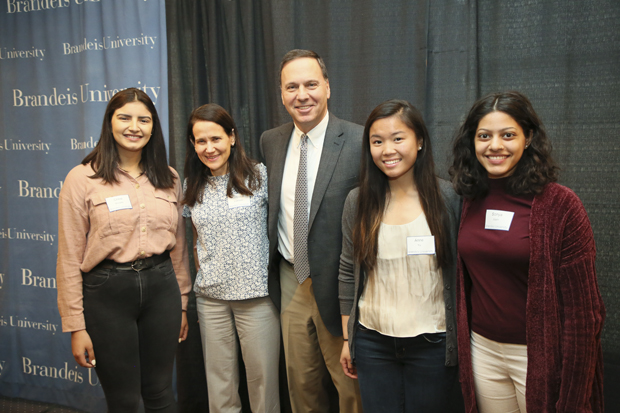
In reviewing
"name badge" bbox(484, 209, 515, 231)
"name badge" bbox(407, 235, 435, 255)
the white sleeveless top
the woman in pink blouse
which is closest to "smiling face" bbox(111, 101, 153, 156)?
the woman in pink blouse

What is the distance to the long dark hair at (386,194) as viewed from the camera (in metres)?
1.53

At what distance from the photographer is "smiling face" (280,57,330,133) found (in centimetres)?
189

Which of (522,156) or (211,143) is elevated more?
(211,143)

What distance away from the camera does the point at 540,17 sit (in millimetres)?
2059

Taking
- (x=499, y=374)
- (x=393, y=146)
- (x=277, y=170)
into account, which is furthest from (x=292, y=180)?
(x=499, y=374)

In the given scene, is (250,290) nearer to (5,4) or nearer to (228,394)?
(228,394)

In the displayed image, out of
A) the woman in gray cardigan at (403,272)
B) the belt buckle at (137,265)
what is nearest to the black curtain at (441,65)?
the woman in gray cardigan at (403,272)

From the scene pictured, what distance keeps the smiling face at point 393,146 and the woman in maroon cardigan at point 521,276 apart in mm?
184

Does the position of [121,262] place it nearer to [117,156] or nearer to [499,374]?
[117,156]

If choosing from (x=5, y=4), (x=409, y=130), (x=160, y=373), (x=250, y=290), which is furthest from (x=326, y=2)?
(x=5, y=4)

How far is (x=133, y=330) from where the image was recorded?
1869mm

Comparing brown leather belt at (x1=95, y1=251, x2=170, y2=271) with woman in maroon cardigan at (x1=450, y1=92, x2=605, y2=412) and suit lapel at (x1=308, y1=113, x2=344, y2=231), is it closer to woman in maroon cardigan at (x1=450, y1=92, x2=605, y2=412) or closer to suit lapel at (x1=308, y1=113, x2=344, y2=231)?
suit lapel at (x1=308, y1=113, x2=344, y2=231)

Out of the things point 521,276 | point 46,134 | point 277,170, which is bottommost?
point 521,276

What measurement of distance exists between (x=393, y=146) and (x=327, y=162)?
417 millimetres
